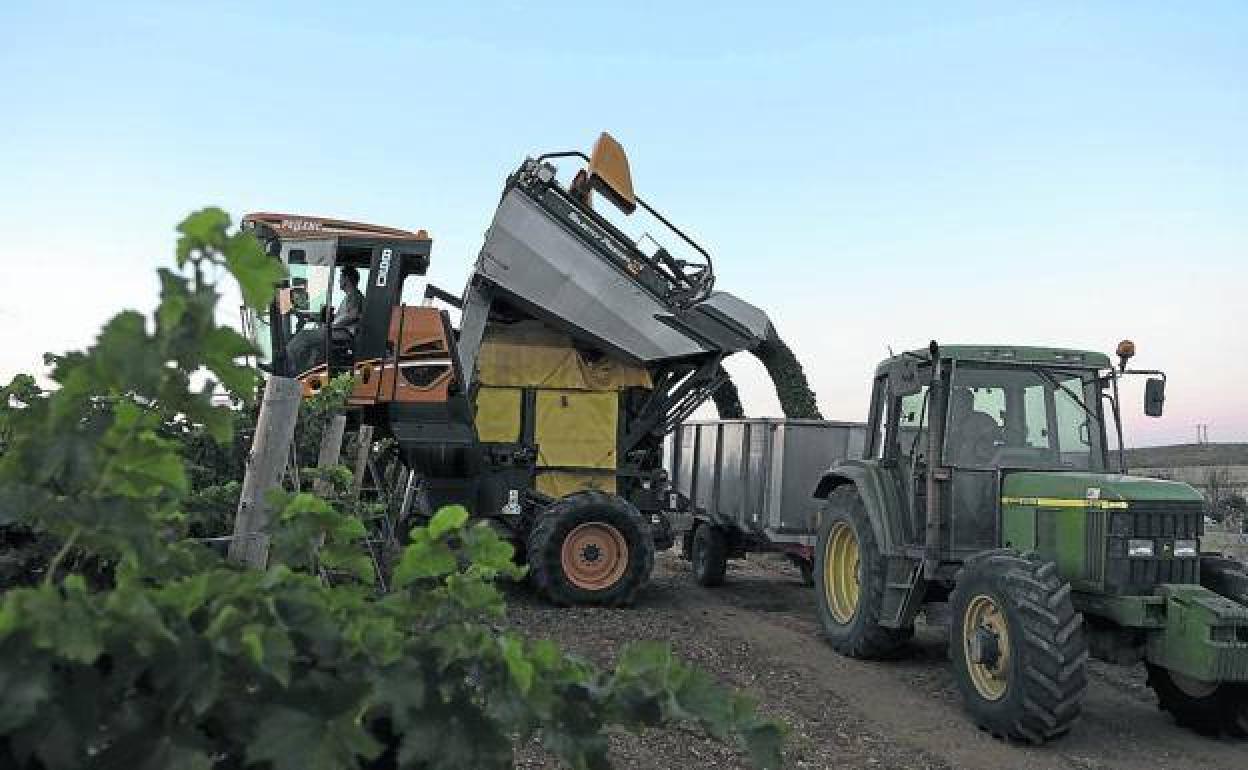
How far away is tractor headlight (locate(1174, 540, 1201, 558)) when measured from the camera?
6402 mm

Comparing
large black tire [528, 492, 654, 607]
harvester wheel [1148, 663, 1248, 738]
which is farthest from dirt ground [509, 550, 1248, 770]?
large black tire [528, 492, 654, 607]

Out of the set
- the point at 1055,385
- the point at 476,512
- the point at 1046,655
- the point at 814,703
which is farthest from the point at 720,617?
the point at 1046,655

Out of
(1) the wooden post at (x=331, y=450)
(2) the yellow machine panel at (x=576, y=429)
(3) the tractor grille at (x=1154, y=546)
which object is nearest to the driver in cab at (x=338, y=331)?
(2) the yellow machine panel at (x=576, y=429)

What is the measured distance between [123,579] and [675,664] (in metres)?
0.87

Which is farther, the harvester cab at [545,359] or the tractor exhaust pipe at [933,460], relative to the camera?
the harvester cab at [545,359]

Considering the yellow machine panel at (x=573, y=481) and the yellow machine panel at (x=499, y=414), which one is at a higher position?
the yellow machine panel at (x=499, y=414)

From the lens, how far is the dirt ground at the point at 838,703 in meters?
5.52

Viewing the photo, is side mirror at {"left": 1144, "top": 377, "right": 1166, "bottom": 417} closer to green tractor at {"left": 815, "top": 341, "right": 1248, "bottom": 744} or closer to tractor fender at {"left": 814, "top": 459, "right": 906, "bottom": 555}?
green tractor at {"left": 815, "top": 341, "right": 1248, "bottom": 744}

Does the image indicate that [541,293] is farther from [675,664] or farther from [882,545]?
[675,664]

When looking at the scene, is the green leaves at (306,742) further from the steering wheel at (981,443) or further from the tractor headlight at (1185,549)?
the steering wheel at (981,443)

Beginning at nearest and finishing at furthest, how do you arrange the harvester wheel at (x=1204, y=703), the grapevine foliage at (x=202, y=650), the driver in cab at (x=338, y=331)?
the grapevine foliage at (x=202, y=650) < the harvester wheel at (x=1204, y=703) < the driver in cab at (x=338, y=331)

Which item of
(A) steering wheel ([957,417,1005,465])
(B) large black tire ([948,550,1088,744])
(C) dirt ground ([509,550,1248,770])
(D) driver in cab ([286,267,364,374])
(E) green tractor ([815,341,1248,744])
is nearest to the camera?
(C) dirt ground ([509,550,1248,770])

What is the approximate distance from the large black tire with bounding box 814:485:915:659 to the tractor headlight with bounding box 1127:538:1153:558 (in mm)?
1934

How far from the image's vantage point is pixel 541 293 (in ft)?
32.4
